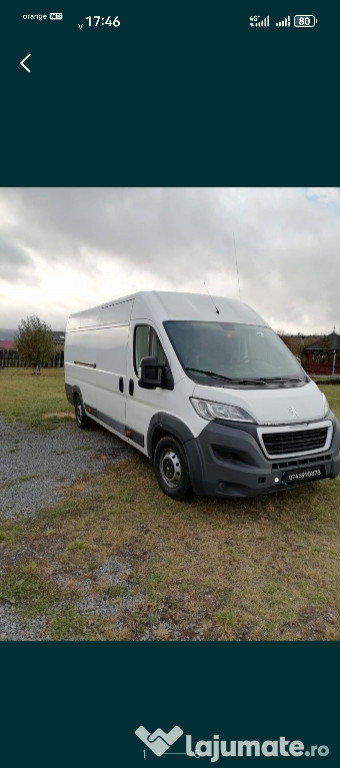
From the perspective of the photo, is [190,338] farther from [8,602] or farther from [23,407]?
[23,407]

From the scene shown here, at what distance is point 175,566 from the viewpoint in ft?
9.74

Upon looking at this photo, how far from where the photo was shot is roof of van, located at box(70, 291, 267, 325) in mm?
4480

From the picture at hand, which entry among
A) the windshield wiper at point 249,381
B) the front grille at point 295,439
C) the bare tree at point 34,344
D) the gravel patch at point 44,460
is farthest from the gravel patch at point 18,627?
the bare tree at point 34,344

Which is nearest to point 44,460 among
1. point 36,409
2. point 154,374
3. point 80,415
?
point 80,415

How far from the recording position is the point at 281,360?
14.7 feet

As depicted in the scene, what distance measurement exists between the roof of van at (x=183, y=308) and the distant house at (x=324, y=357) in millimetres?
28861

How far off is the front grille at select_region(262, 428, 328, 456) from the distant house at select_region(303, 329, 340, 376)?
29.9 metres

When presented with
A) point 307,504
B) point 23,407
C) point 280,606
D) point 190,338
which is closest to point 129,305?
point 190,338

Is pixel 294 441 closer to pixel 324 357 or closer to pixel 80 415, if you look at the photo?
pixel 80 415

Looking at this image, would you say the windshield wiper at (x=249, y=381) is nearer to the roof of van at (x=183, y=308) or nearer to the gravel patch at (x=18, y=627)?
the roof of van at (x=183, y=308)

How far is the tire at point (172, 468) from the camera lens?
3.83 metres

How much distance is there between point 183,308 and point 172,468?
2.04 meters

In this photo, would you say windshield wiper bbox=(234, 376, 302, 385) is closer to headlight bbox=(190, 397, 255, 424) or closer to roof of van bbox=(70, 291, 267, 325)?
headlight bbox=(190, 397, 255, 424)

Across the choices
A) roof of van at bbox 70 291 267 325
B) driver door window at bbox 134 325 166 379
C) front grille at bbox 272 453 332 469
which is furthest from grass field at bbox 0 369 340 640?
roof of van at bbox 70 291 267 325
